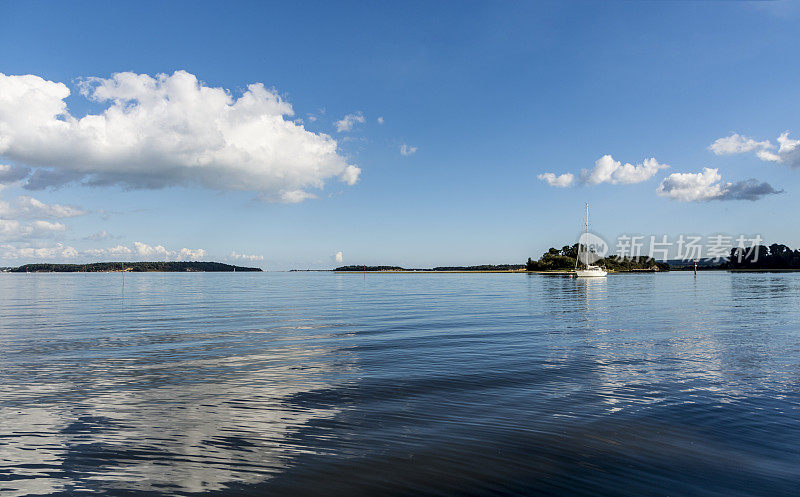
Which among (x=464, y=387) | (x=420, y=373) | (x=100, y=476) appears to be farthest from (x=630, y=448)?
(x=100, y=476)

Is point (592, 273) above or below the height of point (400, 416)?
above

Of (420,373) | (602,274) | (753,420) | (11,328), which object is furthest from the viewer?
(602,274)

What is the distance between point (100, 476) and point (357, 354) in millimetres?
13513

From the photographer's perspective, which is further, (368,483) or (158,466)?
(158,466)

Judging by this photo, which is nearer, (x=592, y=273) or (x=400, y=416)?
(x=400, y=416)

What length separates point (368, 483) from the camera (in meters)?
8.28

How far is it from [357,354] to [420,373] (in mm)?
5248

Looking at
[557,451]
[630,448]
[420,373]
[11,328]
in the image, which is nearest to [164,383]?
[420,373]

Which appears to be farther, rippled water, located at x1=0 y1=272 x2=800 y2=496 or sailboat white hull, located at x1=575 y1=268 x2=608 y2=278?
sailboat white hull, located at x1=575 y1=268 x2=608 y2=278

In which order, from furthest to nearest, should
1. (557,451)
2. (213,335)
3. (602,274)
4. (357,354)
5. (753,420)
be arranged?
(602,274) → (213,335) → (357,354) → (753,420) → (557,451)

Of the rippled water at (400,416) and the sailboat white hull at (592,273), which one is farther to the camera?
the sailboat white hull at (592,273)

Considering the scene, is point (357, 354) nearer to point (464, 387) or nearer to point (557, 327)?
point (464, 387)

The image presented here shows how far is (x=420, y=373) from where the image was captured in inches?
679

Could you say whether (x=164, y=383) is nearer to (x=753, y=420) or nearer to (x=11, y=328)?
(x=753, y=420)
